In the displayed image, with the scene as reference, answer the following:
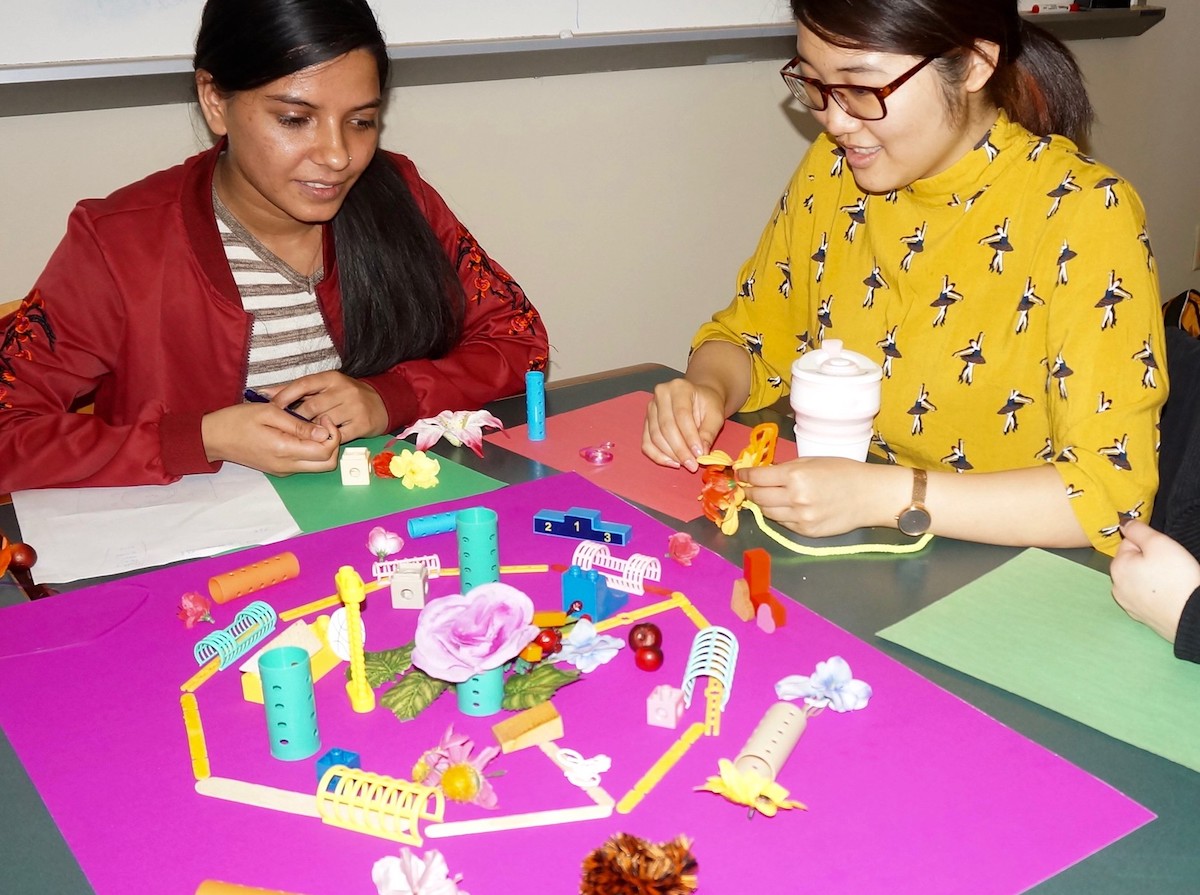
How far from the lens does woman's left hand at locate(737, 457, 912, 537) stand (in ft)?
3.72

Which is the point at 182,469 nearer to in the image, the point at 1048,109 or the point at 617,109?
the point at 1048,109

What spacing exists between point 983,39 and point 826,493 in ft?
1.81

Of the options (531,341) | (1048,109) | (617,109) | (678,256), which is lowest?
(678,256)

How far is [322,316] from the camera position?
1631 mm

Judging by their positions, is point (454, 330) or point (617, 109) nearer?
point (454, 330)

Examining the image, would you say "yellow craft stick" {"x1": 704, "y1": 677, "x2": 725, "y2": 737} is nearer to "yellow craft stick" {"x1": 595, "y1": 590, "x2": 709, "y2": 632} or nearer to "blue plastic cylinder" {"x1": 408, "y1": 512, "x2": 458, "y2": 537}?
"yellow craft stick" {"x1": 595, "y1": 590, "x2": 709, "y2": 632}

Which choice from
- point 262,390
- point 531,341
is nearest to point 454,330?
point 531,341

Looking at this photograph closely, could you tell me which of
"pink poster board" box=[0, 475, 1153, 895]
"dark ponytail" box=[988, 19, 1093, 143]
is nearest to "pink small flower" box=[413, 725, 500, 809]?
"pink poster board" box=[0, 475, 1153, 895]

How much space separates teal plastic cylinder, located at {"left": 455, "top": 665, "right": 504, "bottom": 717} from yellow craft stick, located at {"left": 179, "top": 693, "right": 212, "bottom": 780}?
19 cm

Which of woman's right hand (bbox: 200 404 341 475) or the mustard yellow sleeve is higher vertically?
the mustard yellow sleeve

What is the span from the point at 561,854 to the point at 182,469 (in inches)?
31.1

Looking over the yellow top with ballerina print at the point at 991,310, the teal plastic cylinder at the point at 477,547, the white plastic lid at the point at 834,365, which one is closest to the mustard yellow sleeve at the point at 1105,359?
the yellow top with ballerina print at the point at 991,310

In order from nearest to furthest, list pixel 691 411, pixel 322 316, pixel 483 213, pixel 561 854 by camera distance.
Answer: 1. pixel 561 854
2. pixel 691 411
3. pixel 322 316
4. pixel 483 213

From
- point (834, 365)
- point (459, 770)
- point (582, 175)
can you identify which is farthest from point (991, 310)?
point (582, 175)
